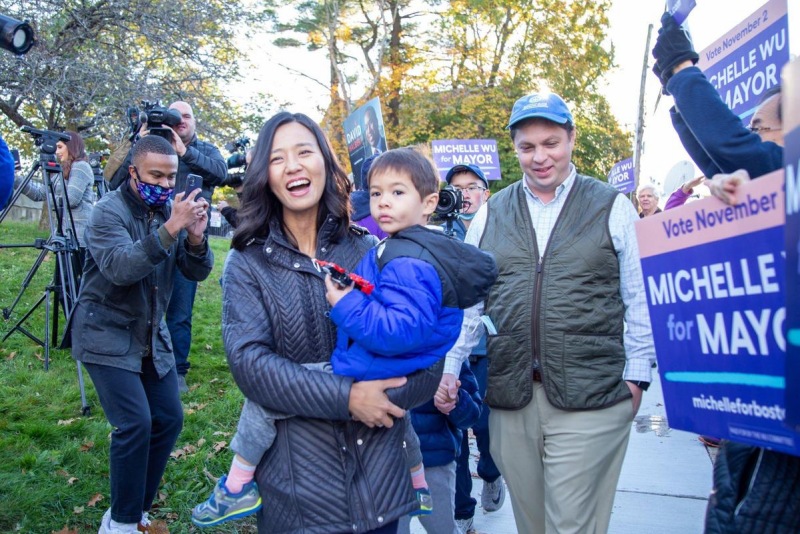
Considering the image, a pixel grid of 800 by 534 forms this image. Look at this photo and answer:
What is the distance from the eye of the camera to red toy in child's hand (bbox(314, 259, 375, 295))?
2057 mm

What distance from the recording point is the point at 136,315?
3.57 m

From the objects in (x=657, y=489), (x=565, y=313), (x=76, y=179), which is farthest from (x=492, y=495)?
(x=76, y=179)

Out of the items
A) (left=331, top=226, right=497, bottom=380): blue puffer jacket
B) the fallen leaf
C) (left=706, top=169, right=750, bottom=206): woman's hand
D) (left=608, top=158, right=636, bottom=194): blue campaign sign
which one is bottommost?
the fallen leaf

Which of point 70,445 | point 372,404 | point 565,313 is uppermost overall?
point 565,313

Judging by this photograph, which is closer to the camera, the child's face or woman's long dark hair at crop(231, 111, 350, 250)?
woman's long dark hair at crop(231, 111, 350, 250)

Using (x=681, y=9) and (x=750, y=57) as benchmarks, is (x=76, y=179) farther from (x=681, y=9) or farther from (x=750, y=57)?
(x=681, y=9)

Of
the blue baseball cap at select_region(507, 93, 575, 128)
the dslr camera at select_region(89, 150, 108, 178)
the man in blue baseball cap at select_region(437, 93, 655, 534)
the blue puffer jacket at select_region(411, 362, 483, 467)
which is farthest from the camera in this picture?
the dslr camera at select_region(89, 150, 108, 178)

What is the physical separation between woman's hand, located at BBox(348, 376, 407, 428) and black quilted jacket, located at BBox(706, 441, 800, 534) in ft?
2.96

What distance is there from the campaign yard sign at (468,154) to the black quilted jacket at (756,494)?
1030 centimetres

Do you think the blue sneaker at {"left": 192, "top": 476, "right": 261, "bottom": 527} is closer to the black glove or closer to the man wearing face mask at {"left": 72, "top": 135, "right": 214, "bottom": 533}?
the man wearing face mask at {"left": 72, "top": 135, "right": 214, "bottom": 533}

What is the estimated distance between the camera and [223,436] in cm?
530

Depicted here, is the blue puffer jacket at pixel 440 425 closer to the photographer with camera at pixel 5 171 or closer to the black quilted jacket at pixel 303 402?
the black quilted jacket at pixel 303 402

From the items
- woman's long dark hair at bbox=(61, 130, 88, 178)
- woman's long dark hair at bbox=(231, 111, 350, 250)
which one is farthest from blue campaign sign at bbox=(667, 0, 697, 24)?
woman's long dark hair at bbox=(61, 130, 88, 178)

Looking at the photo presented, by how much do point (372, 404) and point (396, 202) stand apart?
75 centimetres
